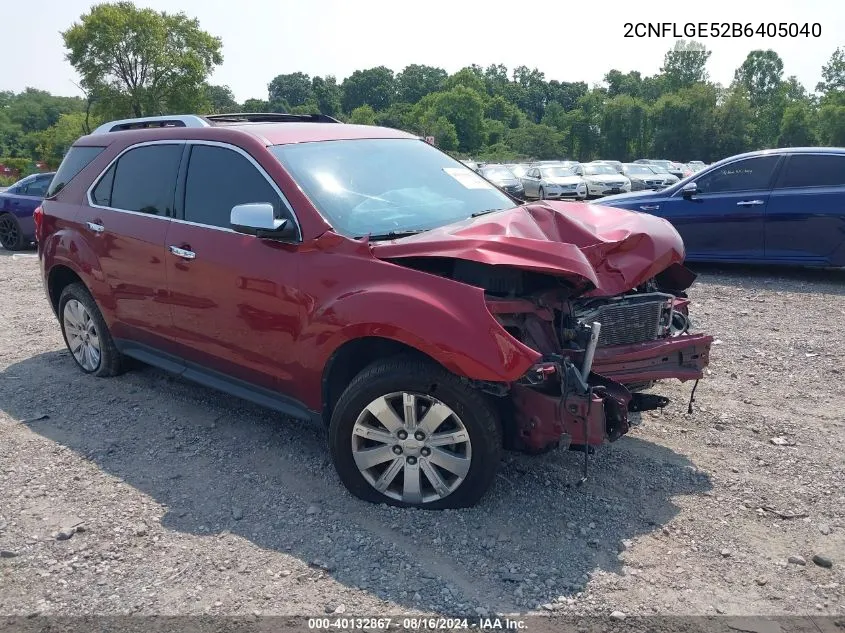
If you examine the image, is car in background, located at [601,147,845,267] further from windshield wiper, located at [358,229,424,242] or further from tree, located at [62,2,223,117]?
tree, located at [62,2,223,117]

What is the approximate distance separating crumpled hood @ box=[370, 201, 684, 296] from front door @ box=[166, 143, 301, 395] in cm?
66

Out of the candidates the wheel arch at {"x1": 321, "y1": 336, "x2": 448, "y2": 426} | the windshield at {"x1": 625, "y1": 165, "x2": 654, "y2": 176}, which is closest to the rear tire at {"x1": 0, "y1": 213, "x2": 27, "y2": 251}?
the wheel arch at {"x1": 321, "y1": 336, "x2": 448, "y2": 426}

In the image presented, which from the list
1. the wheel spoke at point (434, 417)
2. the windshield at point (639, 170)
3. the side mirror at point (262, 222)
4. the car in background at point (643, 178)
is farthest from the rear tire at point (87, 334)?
the windshield at point (639, 170)

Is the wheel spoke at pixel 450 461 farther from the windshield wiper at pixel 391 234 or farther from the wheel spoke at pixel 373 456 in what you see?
the windshield wiper at pixel 391 234

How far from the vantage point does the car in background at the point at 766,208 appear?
27.7ft

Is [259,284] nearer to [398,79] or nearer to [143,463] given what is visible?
[143,463]

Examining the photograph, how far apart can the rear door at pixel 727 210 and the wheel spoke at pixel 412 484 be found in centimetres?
677

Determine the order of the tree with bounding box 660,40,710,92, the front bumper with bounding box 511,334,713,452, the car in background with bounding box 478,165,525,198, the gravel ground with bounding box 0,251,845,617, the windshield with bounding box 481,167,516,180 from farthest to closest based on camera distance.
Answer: the tree with bounding box 660,40,710,92, the windshield with bounding box 481,167,516,180, the car in background with bounding box 478,165,525,198, the front bumper with bounding box 511,334,713,452, the gravel ground with bounding box 0,251,845,617

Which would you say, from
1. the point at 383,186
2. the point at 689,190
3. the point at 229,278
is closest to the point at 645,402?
the point at 383,186

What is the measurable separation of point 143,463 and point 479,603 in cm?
Answer: 234

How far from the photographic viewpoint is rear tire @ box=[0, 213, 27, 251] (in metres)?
14.2

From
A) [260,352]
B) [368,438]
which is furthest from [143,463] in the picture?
[368,438]

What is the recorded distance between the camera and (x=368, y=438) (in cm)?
362

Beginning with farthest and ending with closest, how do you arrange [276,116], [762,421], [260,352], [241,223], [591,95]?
[591,95] → [276,116] → [762,421] → [260,352] → [241,223]
